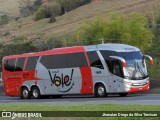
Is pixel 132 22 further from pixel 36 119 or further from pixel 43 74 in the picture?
pixel 36 119

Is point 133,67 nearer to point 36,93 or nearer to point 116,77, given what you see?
point 116,77

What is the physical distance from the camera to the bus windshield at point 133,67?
31.2 meters

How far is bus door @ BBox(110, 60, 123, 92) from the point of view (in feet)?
102

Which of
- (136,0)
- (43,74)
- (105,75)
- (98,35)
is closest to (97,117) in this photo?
(105,75)

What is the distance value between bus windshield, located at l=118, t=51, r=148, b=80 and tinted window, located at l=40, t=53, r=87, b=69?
2867 mm

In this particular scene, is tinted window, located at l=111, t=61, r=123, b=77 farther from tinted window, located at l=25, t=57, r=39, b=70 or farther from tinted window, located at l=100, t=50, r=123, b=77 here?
tinted window, located at l=25, t=57, r=39, b=70

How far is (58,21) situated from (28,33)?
7.84m

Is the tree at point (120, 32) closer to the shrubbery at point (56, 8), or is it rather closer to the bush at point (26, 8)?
the shrubbery at point (56, 8)

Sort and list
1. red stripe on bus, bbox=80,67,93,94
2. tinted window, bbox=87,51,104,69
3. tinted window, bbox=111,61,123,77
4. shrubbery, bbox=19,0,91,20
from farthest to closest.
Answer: shrubbery, bbox=19,0,91,20 < red stripe on bus, bbox=80,67,93,94 < tinted window, bbox=87,51,104,69 < tinted window, bbox=111,61,123,77

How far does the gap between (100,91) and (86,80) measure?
127 centimetres

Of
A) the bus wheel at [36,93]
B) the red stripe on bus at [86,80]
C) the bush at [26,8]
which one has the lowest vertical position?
the bus wheel at [36,93]

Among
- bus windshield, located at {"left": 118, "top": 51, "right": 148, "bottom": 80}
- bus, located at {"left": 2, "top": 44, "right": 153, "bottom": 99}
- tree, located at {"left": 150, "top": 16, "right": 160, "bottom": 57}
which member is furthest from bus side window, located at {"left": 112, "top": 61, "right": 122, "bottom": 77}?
tree, located at {"left": 150, "top": 16, "right": 160, "bottom": 57}

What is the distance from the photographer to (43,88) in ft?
117

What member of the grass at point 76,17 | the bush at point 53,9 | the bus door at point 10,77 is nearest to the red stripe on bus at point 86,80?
the bus door at point 10,77
